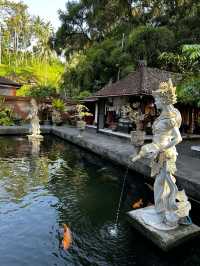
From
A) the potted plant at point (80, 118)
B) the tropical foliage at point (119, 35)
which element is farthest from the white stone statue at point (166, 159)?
the tropical foliage at point (119, 35)

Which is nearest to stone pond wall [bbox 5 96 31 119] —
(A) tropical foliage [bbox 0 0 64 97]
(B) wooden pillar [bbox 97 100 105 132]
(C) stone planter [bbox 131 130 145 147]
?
(B) wooden pillar [bbox 97 100 105 132]

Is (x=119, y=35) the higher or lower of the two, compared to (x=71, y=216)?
higher

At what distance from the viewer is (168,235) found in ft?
16.5

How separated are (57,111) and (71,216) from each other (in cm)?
1876

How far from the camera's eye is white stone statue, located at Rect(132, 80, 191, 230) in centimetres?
484

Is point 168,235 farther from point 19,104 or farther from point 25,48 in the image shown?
point 25,48

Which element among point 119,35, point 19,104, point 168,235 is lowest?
point 168,235

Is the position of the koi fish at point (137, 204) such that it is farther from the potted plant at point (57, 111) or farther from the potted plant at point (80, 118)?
the potted plant at point (57, 111)

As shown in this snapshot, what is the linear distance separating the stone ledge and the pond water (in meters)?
0.16

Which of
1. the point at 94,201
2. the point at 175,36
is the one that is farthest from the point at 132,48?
the point at 94,201

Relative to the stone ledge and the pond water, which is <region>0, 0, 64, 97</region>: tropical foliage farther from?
the stone ledge

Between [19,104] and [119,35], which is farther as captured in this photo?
[119,35]

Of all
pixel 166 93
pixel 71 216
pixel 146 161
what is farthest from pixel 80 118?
pixel 166 93

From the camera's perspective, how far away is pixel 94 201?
24.8 feet
